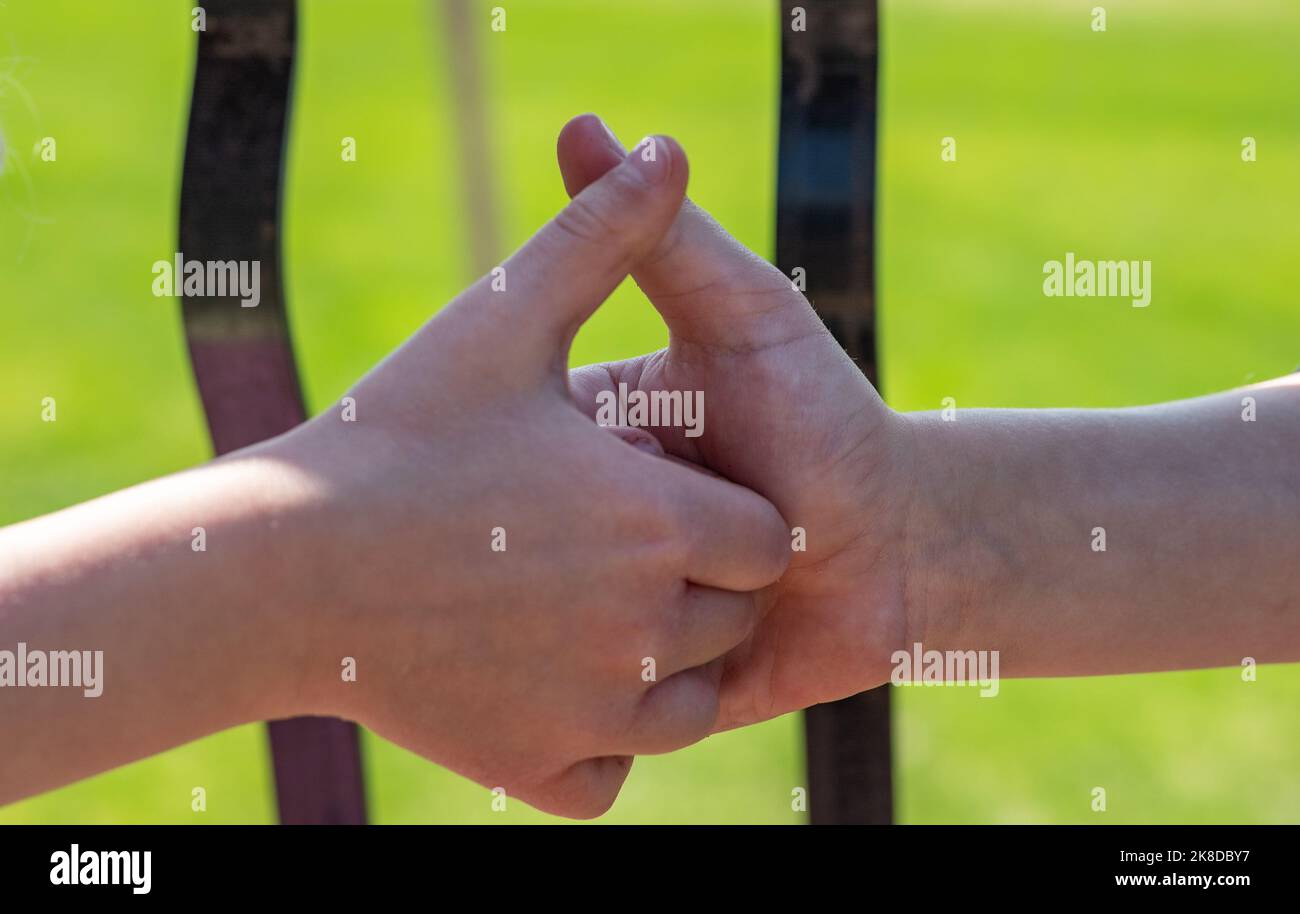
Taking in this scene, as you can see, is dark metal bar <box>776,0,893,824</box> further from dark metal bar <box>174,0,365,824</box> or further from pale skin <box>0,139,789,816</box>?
dark metal bar <box>174,0,365,824</box>

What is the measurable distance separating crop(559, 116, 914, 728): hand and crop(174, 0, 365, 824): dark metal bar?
198 millimetres

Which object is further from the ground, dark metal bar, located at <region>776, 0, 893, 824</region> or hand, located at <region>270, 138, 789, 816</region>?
dark metal bar, located at <region>776, 0, 893, 824</region>

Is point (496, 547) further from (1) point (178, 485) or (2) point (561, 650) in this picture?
(1) point (178, 485)

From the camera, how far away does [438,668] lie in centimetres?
73

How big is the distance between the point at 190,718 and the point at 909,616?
49 centimetres

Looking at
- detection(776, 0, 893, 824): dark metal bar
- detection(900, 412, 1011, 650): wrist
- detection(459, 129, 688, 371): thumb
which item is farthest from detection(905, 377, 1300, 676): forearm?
detection(459, 129, 688, 371): thumb

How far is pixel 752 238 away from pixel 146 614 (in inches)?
153

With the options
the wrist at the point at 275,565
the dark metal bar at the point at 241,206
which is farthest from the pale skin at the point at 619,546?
the dark metal bar at the point at 241,206

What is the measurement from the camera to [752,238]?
14.5ft

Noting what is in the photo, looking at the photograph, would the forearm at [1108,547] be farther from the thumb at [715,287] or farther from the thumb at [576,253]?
the thumb at [576,253]

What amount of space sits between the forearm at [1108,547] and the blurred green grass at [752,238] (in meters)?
0.83

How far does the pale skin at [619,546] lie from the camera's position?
0.68 m

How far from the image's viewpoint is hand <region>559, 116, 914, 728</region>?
2.70 feet
